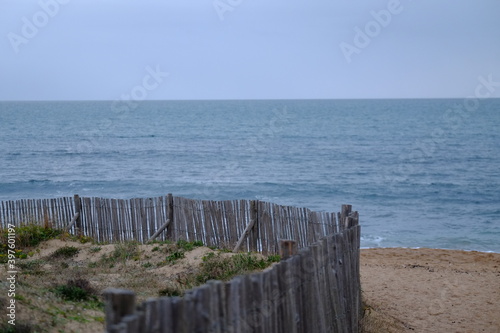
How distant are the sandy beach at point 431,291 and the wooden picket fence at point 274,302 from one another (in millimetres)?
1571

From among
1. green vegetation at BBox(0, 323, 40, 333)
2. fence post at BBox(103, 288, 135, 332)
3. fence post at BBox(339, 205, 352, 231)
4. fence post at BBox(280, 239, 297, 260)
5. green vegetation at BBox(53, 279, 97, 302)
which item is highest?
fence post at BBox(103, 288, 135, 332)

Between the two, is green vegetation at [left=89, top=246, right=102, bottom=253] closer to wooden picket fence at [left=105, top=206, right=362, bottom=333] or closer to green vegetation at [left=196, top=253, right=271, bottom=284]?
green vegetation at [left=196, top=253, right=271, bottom=284]

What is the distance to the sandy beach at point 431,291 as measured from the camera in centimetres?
911

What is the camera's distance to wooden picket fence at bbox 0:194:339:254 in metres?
11.1

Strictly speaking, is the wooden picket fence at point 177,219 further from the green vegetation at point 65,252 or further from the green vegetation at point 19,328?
the green vegetation at point 19,328

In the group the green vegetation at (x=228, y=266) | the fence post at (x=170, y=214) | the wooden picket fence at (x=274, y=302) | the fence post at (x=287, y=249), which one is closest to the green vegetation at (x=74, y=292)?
the green vegetation at (x=228, y=266)

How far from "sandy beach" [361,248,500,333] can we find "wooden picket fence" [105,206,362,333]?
1.57m

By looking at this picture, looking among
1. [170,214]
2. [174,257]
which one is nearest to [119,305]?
[174,257]

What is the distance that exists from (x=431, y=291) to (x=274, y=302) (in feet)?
24.2

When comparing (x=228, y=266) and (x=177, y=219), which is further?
(x=177, y=219)

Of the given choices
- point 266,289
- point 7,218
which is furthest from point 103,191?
point 266,289

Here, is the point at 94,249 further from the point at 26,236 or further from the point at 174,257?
the point at 174,257

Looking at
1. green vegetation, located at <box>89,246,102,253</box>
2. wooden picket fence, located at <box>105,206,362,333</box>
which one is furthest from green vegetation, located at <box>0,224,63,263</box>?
wooden picket fence, located at <box>105,206,362,333</box>

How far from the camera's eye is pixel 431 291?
37.0 feet
